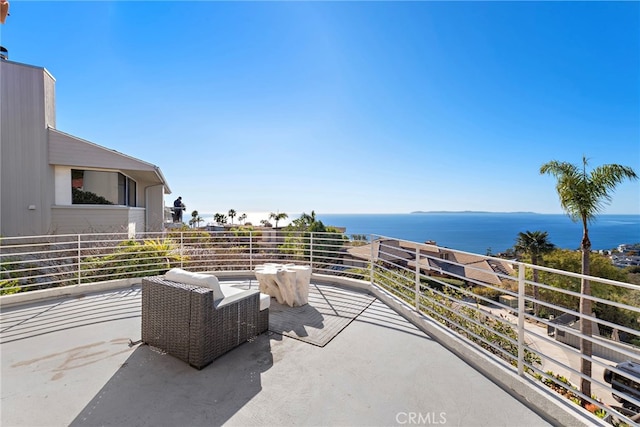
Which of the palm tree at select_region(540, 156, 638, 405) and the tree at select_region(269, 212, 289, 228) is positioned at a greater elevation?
the palm tree at select_region(540, 156, 638, 405)

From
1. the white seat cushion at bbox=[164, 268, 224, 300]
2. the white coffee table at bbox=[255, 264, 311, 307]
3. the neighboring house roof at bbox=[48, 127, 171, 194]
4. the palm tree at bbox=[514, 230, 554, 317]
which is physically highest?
the neighboring house roof at bbox=[48, 127, 171, 194]

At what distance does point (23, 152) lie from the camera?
721 cm

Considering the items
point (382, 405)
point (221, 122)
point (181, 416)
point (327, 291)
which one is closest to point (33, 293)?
point (181, 416)

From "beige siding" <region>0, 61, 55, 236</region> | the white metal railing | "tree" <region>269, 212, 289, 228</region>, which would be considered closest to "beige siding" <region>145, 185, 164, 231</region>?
the white metal railing

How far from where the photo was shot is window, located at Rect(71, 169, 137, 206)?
26.2ft

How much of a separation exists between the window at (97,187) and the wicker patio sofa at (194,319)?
731 cm

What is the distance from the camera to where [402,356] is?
264cm

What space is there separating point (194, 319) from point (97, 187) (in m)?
8.14

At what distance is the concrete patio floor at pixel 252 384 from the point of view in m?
1.84

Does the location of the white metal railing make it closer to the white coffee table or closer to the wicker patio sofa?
the white coffee table

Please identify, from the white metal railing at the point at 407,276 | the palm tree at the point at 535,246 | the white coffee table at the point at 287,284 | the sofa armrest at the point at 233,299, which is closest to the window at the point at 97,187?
the white metal railing at the point at 407,276

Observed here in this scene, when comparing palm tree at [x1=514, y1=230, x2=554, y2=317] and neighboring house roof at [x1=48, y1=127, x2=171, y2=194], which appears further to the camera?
palm tree at [x1=514, y1=230, x2=554, y2=317]

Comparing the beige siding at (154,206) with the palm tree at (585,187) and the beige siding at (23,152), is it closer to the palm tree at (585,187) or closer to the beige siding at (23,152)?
the beige siding at (23,152)

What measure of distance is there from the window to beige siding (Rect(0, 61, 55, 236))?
Answer: 58 cm
